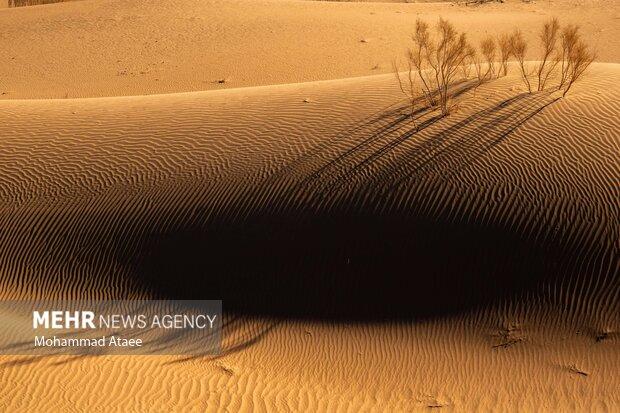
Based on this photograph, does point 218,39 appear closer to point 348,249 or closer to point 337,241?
point 337,241

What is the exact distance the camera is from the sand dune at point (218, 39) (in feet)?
64.3

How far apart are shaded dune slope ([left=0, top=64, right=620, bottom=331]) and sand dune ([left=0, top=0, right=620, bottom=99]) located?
881 cm

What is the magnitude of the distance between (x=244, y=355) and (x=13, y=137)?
6.59 meters

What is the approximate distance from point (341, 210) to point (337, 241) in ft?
1.58

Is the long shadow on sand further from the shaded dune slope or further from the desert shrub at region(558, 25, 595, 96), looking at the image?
the desert shrub at region(558, 25, 595, 96)

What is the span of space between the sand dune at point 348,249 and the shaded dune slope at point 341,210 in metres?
0.03

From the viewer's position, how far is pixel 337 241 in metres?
8.28

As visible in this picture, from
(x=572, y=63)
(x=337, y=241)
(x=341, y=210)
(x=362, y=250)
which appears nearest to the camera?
(x=362, y=250)

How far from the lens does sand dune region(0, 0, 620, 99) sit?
19609 mm

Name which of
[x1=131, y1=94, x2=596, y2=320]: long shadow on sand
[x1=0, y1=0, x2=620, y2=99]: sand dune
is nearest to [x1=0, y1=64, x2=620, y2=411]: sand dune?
[x1=131, y1=94, x2=596, y2=320]: long shadow on sand

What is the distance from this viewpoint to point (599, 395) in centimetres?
654

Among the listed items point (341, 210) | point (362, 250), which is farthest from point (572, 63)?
point (362, 250)

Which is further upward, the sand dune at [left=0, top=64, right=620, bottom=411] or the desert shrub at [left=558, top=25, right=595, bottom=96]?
the desert shrub at [left=558, top=25, right=595, bottom=96]

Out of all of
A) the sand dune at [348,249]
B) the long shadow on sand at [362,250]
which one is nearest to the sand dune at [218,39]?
the sand dune at [348,249]
